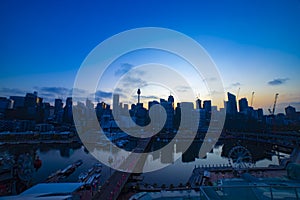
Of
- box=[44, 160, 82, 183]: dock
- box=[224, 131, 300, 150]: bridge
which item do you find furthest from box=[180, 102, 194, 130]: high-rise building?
box=[44, 160, 82, 183]: dock

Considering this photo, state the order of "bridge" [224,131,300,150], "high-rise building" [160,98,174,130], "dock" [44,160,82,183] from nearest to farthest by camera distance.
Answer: "dock" [44,160,82,183], "bridge" [224,131,300,150], "high-rise building" [160,98,174,130]

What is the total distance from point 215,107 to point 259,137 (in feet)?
91.0

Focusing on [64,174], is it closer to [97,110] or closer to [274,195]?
[274,195]

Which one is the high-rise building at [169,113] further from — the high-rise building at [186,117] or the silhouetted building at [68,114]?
the silhouetted building at [68,114]

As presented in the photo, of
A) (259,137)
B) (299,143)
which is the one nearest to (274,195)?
(299,143)

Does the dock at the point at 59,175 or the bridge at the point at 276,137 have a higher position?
the bridge at the point at 276,137

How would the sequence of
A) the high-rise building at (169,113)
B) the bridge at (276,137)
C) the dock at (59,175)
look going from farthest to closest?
1. the high-rise building at (169,113)
2. the bridge at (276,137)
3. the dock at (59,175)

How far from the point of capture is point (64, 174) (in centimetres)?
1112

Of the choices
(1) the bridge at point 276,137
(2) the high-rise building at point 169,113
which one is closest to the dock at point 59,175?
(1) the bridge at point 276,137

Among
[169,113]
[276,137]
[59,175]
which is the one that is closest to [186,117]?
[169,113]

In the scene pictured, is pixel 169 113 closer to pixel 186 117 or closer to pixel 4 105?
pixel 186 117

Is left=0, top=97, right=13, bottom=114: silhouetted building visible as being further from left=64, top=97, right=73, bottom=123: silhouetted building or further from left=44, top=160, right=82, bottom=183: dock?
left=44, top=160, right=82, bottom=183: dock

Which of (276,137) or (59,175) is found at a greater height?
(276,137)

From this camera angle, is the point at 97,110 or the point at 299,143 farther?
the point at 97,110
